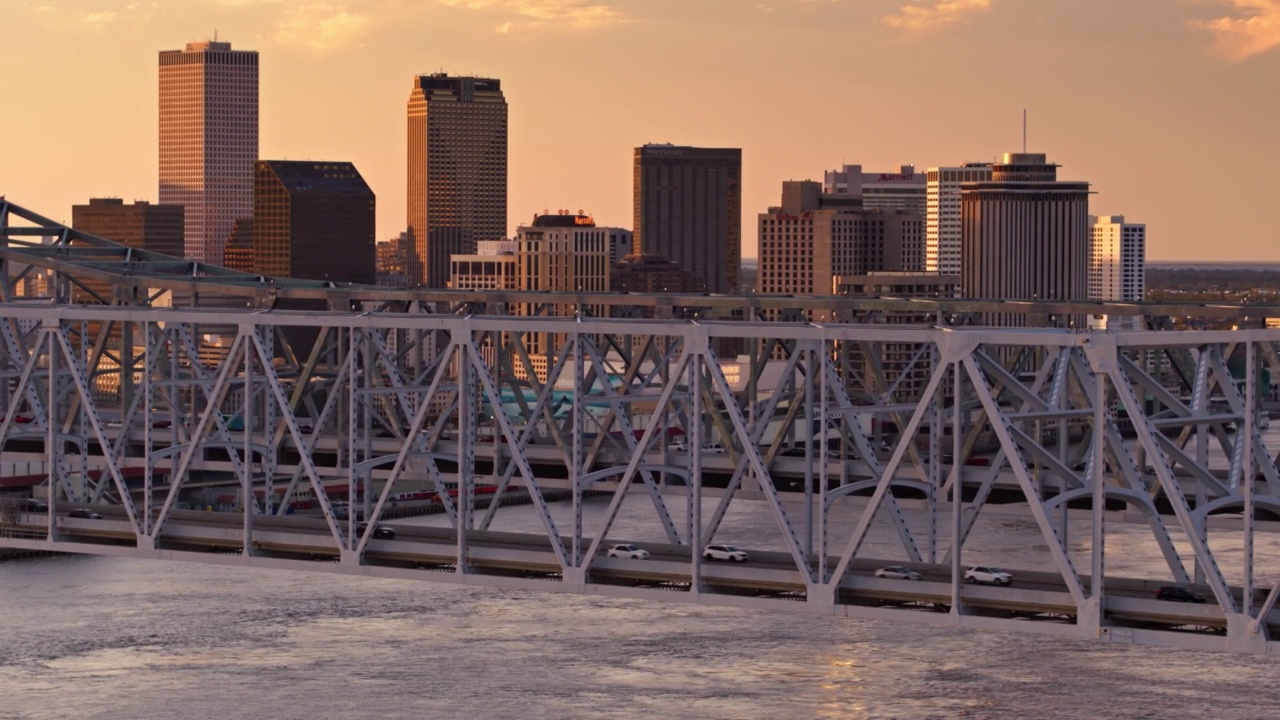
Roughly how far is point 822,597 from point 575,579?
10.9 feet

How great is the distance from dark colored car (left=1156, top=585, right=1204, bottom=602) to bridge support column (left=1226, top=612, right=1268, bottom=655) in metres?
1.10

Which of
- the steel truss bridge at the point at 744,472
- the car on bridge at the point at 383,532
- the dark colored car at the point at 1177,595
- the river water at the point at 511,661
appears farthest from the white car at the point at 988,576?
the river water at the point at 511,661

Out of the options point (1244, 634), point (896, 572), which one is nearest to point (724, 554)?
point (896, 572)

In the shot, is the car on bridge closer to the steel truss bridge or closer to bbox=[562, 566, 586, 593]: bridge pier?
the steel truss bridge

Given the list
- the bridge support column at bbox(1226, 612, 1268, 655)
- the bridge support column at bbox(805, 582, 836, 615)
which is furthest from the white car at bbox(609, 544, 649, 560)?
the bridge support column at bbox(1226, 612, 1268, 655)

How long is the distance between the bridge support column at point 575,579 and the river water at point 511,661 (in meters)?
17.8

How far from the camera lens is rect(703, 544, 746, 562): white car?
105 ft

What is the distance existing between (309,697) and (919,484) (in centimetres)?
2143

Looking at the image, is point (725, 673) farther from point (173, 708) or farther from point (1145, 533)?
point (1145, 533)

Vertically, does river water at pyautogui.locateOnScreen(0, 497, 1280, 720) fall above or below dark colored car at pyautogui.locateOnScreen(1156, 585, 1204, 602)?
below

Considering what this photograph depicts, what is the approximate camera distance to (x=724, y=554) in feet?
111

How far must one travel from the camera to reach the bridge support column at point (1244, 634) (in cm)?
2648

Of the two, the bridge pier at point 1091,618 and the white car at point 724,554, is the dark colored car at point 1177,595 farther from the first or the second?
the white car at point 724,554

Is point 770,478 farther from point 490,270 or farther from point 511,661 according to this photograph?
point 490,270
